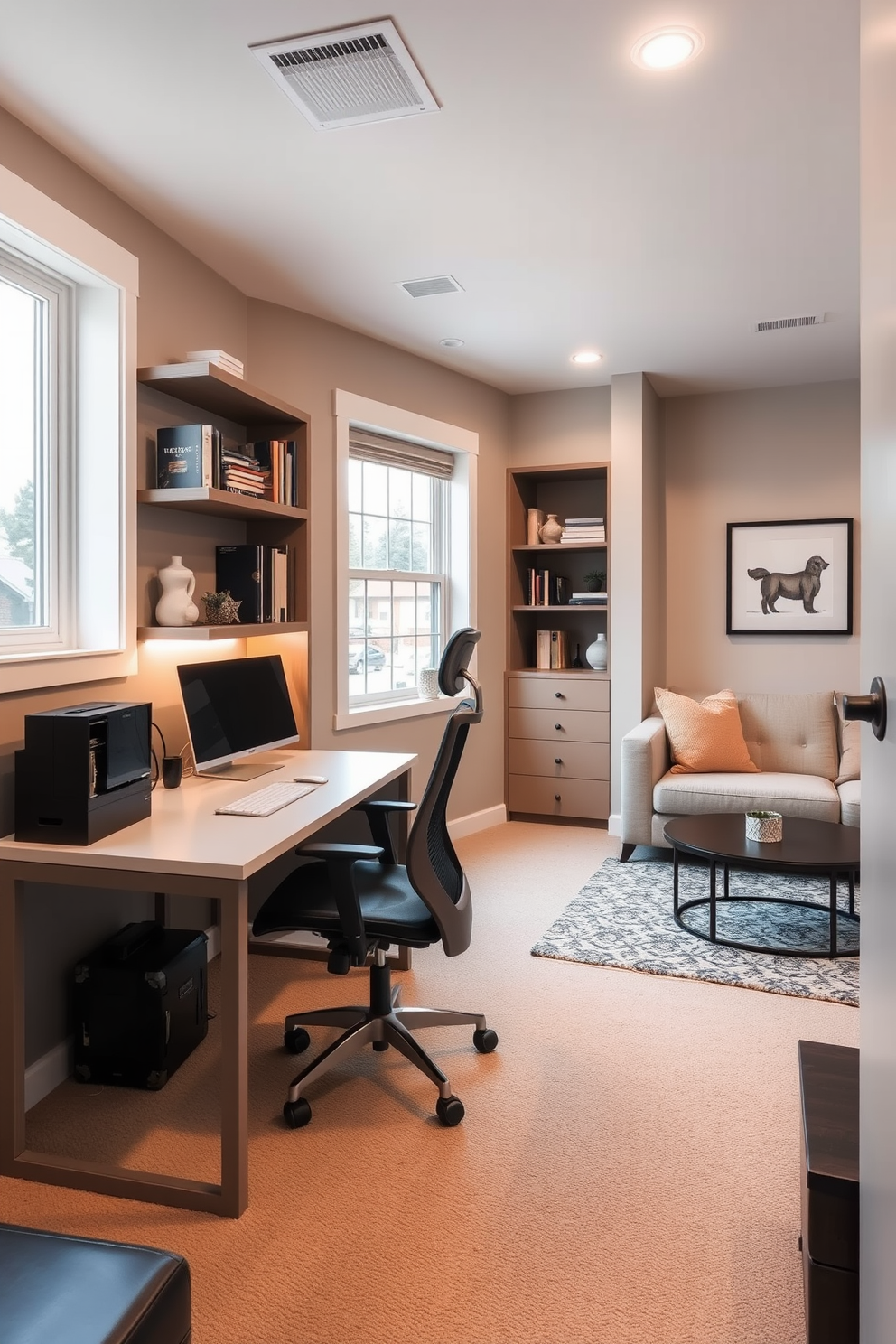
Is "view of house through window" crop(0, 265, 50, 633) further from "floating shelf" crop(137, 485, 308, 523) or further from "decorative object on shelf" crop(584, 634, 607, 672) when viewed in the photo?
"decorative object on shelf" crop(584, 634, 607, 672)

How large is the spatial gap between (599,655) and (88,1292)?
4.27 meters

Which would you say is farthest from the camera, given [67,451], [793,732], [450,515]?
[450,515]

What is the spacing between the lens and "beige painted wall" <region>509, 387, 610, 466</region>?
507 cm

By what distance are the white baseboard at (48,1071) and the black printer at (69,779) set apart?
0.68 meters

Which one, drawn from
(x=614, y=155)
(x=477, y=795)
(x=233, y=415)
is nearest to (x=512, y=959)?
(x=477, y=795)

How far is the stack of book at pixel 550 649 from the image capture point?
525 cm

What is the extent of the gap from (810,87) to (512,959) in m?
2.73

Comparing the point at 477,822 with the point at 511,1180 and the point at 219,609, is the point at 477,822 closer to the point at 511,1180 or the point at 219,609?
the point at 219,609

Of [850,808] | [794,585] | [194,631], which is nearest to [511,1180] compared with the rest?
[194,631]

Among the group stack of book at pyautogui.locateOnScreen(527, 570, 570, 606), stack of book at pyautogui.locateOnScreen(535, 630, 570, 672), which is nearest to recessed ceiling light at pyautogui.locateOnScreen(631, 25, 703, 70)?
stack of book at pyautogui.locateOnScreen(527, 570, 570, 606)

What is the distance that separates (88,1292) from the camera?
1062mm

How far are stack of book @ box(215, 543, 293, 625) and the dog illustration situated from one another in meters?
3.02

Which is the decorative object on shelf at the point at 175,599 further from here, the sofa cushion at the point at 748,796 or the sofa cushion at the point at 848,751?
the sofa cushion at the point at 848,751

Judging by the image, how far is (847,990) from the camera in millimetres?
2881
